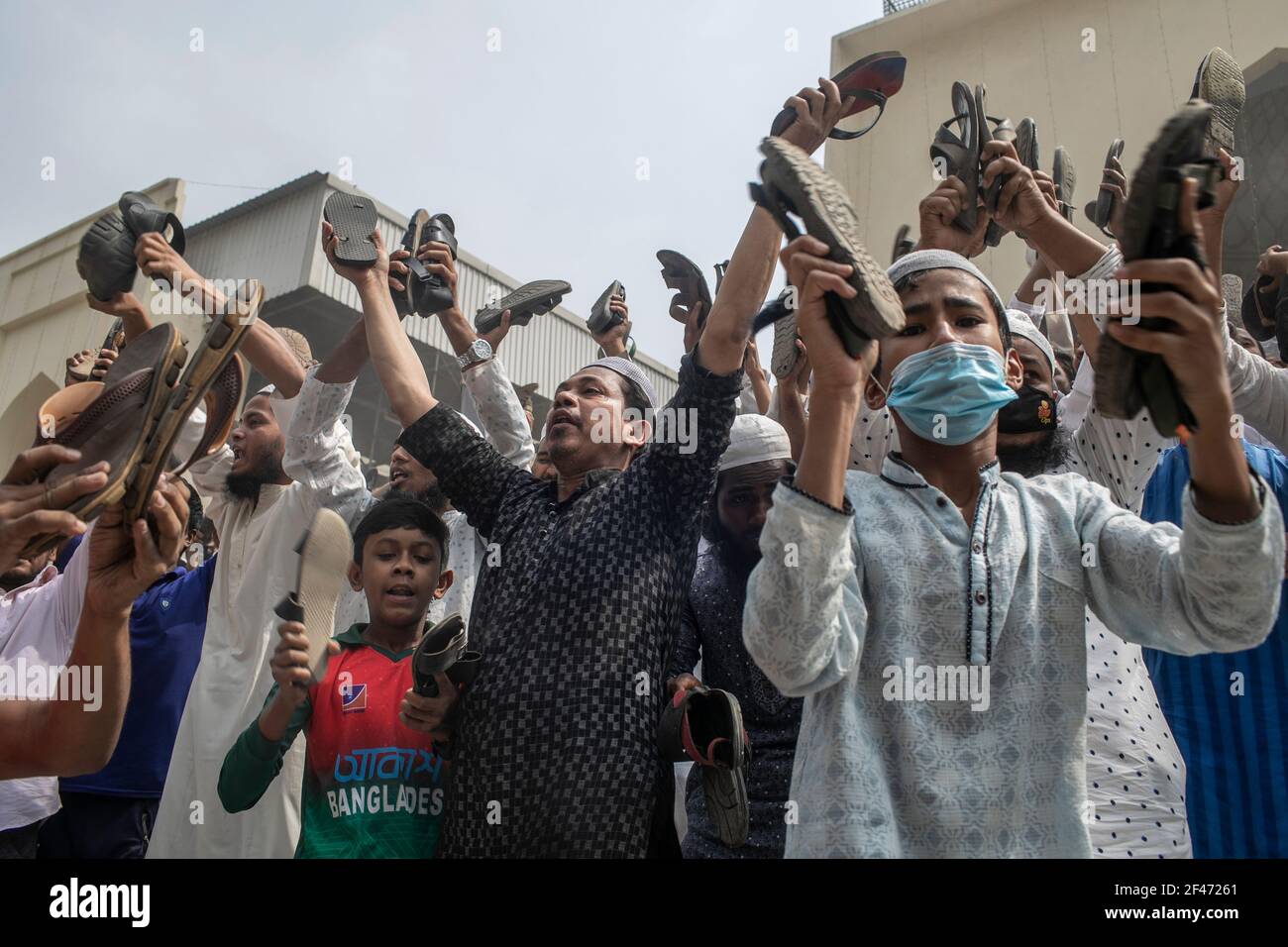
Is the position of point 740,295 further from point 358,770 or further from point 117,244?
point 117,244

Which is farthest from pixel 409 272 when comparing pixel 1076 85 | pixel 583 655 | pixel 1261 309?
pixel 1076 85

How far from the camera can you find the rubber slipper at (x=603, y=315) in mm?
4531

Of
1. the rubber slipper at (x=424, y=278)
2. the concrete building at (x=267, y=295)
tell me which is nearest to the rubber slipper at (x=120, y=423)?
the rubber slipper at (x=424, y=278)

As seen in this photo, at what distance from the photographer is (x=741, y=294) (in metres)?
2.28

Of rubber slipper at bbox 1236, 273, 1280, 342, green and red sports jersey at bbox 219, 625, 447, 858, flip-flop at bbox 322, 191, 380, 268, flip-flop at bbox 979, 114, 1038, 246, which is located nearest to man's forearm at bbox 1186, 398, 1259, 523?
flip-flop at bbox 979, 114, 1038, 246

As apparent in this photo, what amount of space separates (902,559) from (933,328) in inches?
18.9

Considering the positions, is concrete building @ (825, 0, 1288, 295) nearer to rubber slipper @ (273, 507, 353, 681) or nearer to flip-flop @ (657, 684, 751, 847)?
rubber slipper @ (273, 507, 353, 681)

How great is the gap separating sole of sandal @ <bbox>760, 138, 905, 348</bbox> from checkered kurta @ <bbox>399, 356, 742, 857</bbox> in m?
0.68

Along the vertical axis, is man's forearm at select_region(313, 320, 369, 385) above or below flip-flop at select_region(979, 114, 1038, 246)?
below

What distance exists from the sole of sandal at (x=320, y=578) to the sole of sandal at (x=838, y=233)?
167 centimetres

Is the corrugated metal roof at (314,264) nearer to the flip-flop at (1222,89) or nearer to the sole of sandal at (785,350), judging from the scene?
the sole of sandal at (785,350)

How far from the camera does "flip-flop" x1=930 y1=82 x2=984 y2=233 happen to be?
104 inches

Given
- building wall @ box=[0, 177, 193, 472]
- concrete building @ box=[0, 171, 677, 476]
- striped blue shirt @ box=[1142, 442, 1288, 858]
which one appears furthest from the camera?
concrete building @ box=[0, 171, 677, 476]
